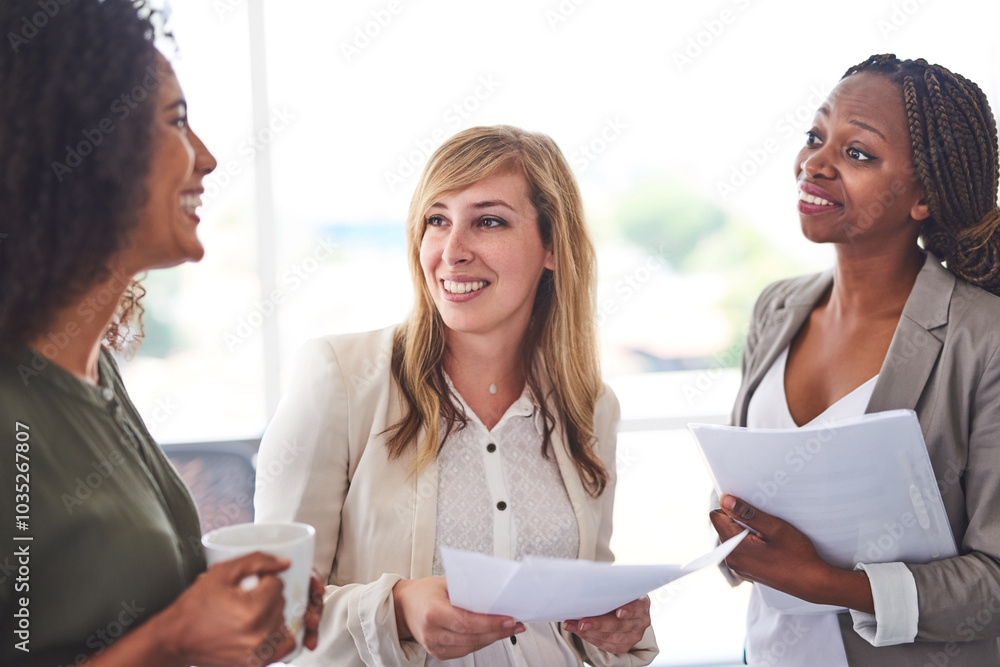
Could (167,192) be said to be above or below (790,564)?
above

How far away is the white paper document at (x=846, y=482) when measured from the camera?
1229mm

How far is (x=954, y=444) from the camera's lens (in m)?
1.42

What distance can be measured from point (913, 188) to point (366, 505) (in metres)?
1.28

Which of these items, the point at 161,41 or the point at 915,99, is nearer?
the point at 161,41

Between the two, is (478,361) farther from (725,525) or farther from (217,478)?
(217,478)

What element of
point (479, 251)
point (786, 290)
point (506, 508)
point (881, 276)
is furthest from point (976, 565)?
point (479, 251)

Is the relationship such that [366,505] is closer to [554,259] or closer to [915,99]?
[554,259]

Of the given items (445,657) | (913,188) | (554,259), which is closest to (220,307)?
(554,259)

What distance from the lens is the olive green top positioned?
0.64m

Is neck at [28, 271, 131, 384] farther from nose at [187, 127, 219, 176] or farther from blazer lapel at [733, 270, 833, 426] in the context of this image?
blazer lapel at [733, 270, 833, 426]

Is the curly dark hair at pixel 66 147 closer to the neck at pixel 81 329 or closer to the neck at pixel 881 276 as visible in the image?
the neck at pixel 81 329

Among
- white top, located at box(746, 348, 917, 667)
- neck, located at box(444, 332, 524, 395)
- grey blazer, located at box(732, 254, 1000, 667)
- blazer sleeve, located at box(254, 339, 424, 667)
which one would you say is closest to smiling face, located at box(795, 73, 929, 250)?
grey blazer, located at box(732, 254, 1000, 667)

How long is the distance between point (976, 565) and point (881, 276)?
24.1 inches

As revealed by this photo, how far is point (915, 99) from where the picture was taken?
1.53 metres
